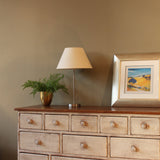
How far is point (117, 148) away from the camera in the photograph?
188cm

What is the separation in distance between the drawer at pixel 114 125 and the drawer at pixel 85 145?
80mm

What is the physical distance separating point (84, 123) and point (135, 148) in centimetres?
44

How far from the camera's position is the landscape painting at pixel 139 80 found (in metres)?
2.21

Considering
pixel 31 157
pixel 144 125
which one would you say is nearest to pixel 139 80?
pixel 144 125

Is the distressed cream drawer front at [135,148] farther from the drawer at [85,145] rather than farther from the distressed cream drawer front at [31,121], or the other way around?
the distressed cream drawer front at [31,121]

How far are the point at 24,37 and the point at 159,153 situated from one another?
5.96 feet

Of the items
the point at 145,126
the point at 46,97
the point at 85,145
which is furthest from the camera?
the point at 46,97

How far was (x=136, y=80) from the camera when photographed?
2.24 m

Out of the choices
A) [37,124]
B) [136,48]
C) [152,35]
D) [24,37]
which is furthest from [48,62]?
[152,35]

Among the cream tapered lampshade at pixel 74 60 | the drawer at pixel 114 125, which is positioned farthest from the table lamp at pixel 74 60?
the drawer at pixel 114 125

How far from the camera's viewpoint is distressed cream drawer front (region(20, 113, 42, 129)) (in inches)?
82.7

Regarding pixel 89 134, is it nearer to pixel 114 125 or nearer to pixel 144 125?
pixel 114 125

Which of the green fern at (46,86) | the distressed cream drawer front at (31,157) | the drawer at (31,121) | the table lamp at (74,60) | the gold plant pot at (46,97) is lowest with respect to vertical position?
the distressed cream drawer front at (31,157)

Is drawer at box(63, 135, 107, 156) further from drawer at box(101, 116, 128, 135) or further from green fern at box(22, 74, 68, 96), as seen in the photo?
green fern at box(22, 74, 68, 96)
